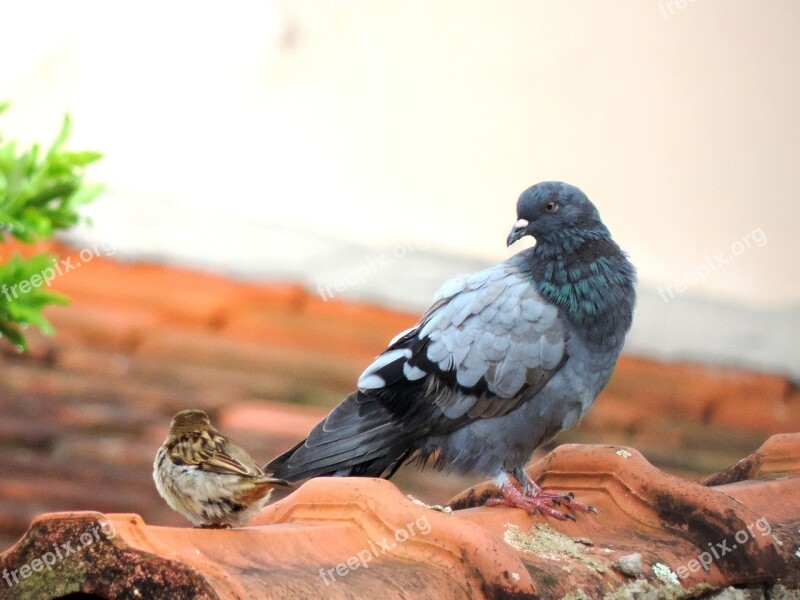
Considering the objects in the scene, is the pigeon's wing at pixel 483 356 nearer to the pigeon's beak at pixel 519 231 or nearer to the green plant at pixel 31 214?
the pigeon's beak at pixel 519 231

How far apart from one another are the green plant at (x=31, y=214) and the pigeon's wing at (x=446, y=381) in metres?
0.86

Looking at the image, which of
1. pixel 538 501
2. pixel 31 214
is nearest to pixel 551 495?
pixel 538 501

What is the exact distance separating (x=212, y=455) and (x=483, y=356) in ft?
3.78

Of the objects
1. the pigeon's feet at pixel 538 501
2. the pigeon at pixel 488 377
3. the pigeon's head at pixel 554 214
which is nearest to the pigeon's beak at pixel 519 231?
the pigeon's head at pixel 554 214

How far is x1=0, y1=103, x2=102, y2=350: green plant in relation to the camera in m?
2.59

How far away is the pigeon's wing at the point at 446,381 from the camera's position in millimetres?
3156

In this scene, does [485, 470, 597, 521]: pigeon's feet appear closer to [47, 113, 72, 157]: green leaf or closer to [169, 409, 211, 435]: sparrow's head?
[169, 409, 211, 435]: sparrow's head

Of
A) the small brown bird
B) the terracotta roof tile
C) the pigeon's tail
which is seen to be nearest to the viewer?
the terracotta roof tile

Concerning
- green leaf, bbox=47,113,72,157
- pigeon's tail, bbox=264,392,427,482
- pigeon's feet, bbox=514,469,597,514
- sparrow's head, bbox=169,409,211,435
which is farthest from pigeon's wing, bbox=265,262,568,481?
green leaf, bbox=47,113,72,157

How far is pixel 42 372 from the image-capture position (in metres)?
4.76

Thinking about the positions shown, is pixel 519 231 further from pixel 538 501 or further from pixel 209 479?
pixel 209 479

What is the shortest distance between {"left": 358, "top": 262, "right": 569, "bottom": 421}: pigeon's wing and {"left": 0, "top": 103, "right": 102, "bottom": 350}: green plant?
38.4 inches

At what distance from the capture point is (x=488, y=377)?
317 centimetres

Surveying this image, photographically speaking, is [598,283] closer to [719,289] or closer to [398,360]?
[398,360]
